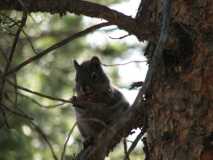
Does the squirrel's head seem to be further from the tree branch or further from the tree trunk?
the tree trunk

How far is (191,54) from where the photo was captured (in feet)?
9.89

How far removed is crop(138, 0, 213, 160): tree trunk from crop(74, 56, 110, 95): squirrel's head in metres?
2.56

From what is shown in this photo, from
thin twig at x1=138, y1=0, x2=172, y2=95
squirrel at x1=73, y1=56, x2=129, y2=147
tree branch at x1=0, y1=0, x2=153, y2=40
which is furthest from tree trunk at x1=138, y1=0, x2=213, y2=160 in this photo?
squirrel at x1=73, y1=56, x2=129, y2=147

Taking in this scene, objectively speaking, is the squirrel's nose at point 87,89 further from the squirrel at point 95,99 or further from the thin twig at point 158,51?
the thin twig at point 158,51

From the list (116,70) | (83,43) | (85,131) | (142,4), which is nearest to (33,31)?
(83,43)

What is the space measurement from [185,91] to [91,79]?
298 centimetres

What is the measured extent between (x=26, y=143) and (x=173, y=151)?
315 centimetres

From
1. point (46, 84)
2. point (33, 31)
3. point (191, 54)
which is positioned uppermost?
point (191, 54)

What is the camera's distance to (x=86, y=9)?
3219mm

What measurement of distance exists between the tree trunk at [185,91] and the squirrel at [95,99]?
160 cm

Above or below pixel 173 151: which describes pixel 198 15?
above

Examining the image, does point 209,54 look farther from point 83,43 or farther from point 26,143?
point 83,43

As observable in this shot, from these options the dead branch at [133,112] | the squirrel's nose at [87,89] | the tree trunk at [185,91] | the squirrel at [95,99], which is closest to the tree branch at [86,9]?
the tree trunk at [185,91]

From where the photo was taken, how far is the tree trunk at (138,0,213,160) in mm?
2918
